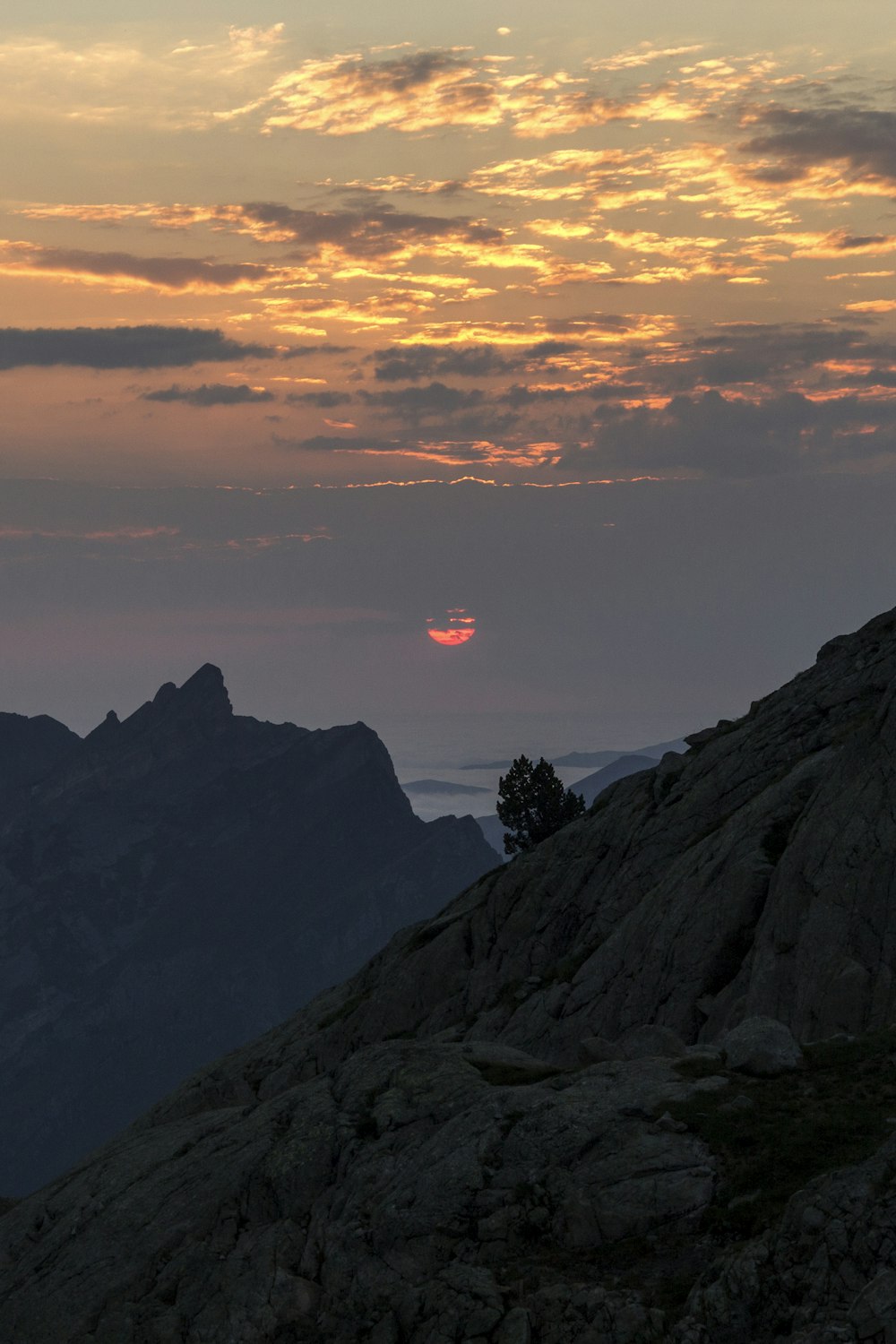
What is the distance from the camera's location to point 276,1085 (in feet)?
284

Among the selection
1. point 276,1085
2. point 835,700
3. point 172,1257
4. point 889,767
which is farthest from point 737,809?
point 172,1257

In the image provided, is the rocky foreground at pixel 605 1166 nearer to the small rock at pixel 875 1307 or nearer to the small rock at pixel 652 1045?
the small rock at pixel 875 1307

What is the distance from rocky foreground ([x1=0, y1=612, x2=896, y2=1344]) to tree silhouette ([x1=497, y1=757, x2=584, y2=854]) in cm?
4967

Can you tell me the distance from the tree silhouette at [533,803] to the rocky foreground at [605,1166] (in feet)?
163

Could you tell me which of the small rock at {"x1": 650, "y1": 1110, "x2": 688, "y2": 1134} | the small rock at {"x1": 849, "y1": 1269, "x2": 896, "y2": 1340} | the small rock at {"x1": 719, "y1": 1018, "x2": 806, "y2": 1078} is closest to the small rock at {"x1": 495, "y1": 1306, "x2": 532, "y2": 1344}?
the small rock at {"x1": 650, "y1": 1110, "x2": 688, "y2": 1134}

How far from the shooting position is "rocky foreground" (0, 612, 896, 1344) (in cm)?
2867

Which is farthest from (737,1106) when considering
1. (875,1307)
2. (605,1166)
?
(875,1307)

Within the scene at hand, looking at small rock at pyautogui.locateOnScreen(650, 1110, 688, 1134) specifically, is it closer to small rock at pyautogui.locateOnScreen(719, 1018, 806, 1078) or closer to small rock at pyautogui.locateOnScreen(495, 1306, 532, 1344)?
small rock at pyautogui.locateOnScreen(719, 1018, 806, 1078)

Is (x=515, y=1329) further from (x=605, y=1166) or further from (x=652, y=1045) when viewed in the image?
(x=652, y=1045)

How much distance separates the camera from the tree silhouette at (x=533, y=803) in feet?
413

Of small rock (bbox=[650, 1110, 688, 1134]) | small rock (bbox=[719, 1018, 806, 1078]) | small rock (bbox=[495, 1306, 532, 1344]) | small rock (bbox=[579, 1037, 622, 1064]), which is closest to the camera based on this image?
small rock (bbox=[495, 1306, 532, 1344])

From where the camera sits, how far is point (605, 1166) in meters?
34.6

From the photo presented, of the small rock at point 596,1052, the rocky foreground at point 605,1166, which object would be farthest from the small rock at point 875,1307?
the small rock at point 596,1052

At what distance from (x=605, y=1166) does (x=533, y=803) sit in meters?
91.8
